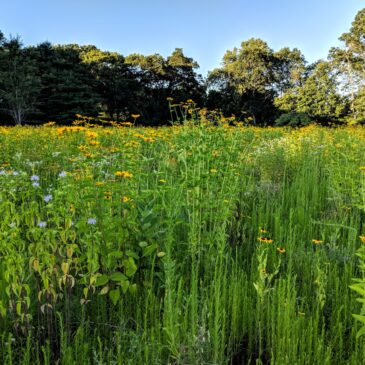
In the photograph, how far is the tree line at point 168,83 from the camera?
77.4ft

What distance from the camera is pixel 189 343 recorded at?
1480mm

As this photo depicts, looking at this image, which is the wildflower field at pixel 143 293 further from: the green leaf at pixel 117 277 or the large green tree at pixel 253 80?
the large green tree at pixel 253 80

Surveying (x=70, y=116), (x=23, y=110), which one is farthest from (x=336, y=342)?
(x=70, y=116)

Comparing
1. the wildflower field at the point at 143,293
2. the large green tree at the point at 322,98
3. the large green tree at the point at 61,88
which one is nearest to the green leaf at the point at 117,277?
the wildflower field at the point at 143,293

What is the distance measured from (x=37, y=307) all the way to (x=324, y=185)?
153 inches

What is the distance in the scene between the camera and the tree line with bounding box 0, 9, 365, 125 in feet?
77.4

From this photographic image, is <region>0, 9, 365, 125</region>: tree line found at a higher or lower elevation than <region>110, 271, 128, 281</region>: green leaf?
higher

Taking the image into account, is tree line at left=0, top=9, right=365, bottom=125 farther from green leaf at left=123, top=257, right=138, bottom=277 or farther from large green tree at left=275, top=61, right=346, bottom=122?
green leaf at left=123, top=257, right=138, bottom=277

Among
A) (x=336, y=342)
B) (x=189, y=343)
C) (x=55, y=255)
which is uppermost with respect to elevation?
(x=55, y=255)

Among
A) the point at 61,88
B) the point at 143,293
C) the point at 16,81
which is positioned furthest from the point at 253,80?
the point at 143,293

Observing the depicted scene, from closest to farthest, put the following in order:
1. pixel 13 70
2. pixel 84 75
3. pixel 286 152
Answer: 1. pixel 286 152
2. pixel 13 70
3. pixel 84 75

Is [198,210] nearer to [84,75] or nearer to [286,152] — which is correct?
[286,152]

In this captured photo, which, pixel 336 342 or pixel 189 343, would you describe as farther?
pixel 336 342

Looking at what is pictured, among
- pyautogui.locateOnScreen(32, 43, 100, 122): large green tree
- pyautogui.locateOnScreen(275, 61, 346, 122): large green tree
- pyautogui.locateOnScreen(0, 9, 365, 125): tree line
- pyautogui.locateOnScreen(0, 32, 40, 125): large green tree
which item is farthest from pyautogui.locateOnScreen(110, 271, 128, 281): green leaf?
pyautogui.locateOnScreen(275, 61, 346, 122): large green tree
